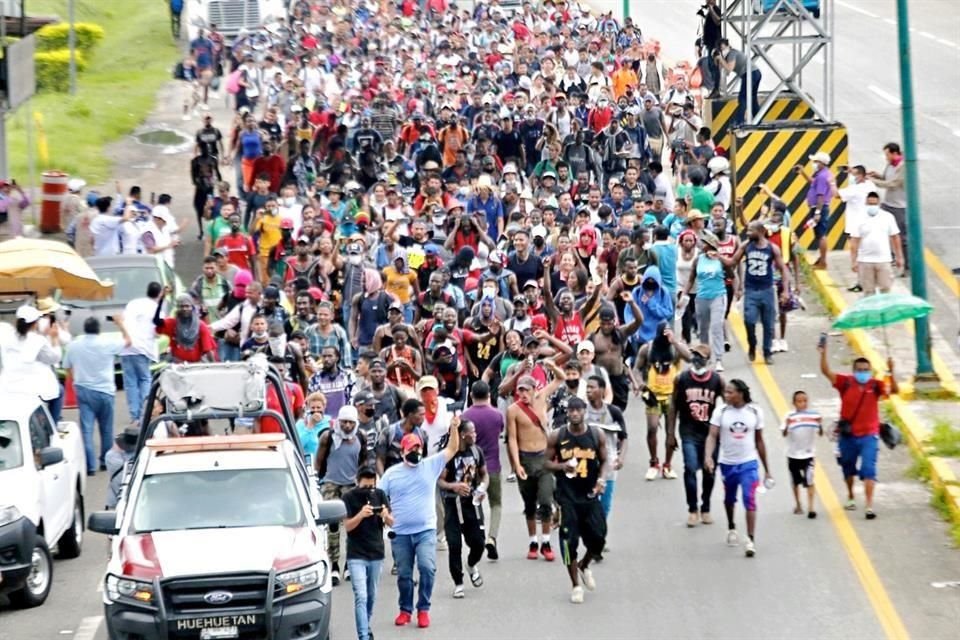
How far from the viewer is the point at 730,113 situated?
32.6 metres

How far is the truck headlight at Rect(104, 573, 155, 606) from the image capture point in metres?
14.3

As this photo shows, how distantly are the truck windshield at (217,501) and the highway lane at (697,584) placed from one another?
1.41m

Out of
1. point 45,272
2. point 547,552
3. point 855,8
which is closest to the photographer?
point 547,552

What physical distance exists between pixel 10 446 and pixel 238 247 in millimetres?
9473

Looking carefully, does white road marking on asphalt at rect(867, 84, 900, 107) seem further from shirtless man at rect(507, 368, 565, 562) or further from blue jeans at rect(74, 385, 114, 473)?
shirtless man at rect(507, 368, 565, 562)

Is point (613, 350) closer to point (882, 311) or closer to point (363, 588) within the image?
point (882, 311)

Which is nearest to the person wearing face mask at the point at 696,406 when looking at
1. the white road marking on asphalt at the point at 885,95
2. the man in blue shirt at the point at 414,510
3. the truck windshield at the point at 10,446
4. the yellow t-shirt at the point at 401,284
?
the man in blue shirt at the point at 414,510

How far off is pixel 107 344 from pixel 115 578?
6.97 m

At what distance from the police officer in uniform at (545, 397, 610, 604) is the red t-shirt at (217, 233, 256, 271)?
10438 mm

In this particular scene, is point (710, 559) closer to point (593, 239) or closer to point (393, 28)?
point (593, 239)

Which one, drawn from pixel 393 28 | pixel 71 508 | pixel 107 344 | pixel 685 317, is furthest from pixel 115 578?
pixel 393 28

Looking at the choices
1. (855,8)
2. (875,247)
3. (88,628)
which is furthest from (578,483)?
(855,8)

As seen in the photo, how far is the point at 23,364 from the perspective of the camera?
67.1ft

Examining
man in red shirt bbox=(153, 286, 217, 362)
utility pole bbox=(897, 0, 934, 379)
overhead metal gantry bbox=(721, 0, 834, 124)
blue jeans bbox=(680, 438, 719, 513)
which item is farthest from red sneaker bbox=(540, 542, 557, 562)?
overhead metal gantry bbox=(721, 0, 834, 124)
